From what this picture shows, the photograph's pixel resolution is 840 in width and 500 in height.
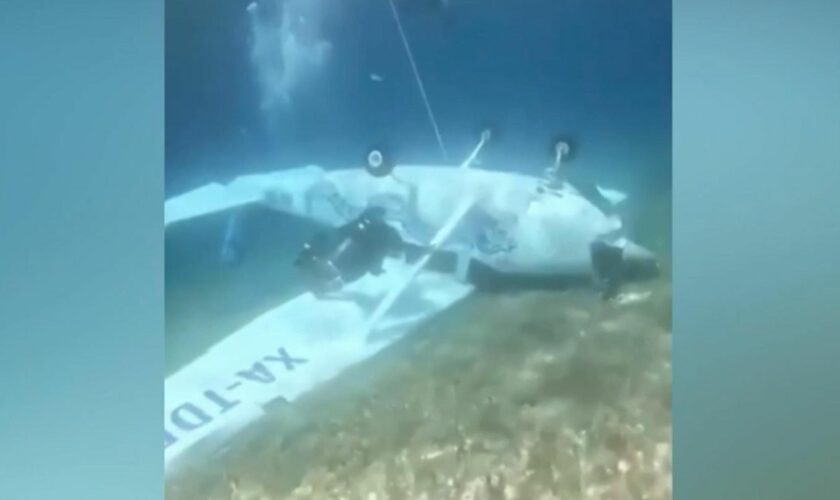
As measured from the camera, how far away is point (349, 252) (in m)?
1.64

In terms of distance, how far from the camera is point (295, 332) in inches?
63.9

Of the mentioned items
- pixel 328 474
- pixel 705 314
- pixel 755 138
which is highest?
pixel 755 138

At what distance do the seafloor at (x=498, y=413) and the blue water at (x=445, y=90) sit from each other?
0.64 ft

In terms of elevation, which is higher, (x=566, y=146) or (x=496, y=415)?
(x=566, y=146)

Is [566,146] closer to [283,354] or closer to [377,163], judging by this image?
[377,163]

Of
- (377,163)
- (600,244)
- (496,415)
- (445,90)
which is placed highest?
(445,90)

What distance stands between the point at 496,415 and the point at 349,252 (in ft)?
1.23

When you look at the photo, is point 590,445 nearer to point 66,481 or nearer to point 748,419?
point 748,419

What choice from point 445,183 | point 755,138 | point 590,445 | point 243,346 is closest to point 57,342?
point 243,346

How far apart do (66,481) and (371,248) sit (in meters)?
0.63

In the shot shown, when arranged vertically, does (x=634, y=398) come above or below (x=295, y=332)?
below

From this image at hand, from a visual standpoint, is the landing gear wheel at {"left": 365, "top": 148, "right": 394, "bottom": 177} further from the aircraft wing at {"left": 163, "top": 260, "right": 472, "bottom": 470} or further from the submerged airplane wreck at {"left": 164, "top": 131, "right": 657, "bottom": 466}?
the aircraft wing at {"left": 163, "top": 260, "right": 472, "bottom": 470}

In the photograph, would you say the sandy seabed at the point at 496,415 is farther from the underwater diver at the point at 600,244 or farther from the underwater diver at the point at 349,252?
the underwater diver at the point at 349,252

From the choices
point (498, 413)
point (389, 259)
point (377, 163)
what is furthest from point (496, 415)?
point (377, 163)
